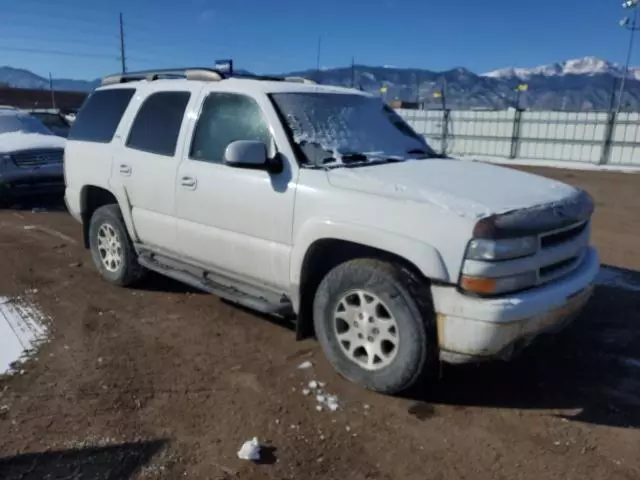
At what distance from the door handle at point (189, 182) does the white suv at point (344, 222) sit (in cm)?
2

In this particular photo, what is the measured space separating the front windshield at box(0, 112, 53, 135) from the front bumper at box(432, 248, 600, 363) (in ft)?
34.2

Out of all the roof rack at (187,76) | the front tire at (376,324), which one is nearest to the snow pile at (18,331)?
the front tire at (376,324)

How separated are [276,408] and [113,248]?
9.59 feet

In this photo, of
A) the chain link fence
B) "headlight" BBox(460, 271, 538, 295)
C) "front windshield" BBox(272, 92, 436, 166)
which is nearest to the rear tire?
"front windshield" BBox(272, 92, 436, 166)

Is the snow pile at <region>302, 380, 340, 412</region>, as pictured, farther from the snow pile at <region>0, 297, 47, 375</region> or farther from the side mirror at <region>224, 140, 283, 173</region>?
the snow pile at <region>0, 297, 47, 375</region>

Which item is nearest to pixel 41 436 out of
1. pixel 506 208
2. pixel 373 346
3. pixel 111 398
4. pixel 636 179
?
pixel 111 398

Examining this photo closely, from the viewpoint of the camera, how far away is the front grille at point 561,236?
10.6ft

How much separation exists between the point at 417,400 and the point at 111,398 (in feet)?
6.22

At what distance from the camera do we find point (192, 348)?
423cm

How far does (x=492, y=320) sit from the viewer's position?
2.99 m

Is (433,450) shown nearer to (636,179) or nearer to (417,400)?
(417,400)

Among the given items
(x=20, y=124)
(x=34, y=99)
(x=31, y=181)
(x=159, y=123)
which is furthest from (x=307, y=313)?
(x=34, y=99)

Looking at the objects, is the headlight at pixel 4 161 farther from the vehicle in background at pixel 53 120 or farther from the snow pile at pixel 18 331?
the snow pile at pixel 18 331

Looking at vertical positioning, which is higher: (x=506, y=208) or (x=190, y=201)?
(x=506, y=208)
